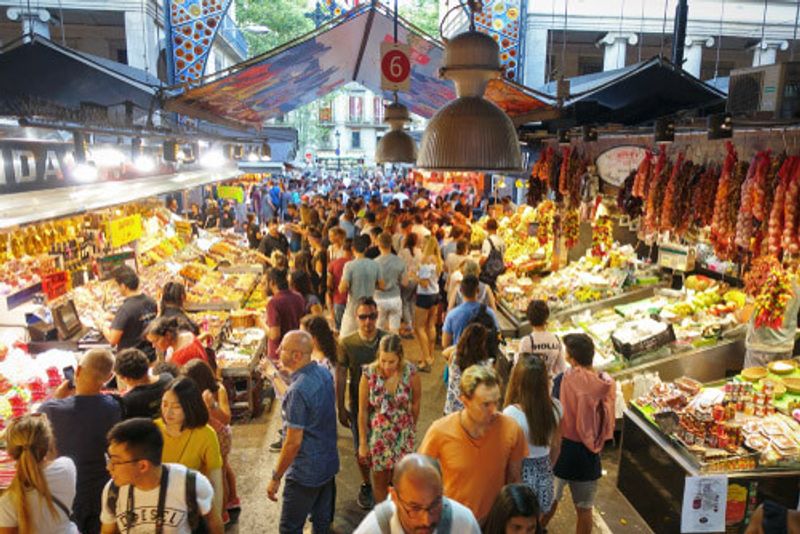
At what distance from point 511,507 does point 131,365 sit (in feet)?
9.02

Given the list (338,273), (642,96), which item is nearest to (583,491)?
(642,96)

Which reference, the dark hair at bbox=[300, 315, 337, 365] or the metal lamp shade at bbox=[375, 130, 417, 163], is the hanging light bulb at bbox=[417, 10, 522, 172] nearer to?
the metal lamp shade at bbox=[375, 130, 417, 163]

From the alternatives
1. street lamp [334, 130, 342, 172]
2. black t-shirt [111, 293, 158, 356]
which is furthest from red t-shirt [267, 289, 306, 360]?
street lamp [334, 130, 342, 172]

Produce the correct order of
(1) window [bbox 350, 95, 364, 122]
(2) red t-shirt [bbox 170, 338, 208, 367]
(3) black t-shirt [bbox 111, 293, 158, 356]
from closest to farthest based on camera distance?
(2) red t-shirt [bbox 170, 338, 208, 367]
(3) black t-shirt [bbox 111, 293, 158, 356]
(1) window [bbox 350, 95, 364, 122]

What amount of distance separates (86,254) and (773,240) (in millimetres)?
8324

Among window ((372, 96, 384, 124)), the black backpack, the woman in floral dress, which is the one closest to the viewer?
the woman in floral dress

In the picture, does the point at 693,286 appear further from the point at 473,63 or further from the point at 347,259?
the point at 473,63

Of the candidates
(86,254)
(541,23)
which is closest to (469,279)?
(86,254)

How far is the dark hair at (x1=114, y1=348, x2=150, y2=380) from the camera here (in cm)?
382

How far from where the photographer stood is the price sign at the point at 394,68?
4.98 m

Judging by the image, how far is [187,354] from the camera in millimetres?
4777

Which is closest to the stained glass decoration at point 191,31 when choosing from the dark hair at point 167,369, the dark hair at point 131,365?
the dark hair at point 167,369

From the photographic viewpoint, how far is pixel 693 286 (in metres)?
7.11

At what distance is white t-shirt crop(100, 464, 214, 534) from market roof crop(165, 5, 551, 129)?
11.7 feet
